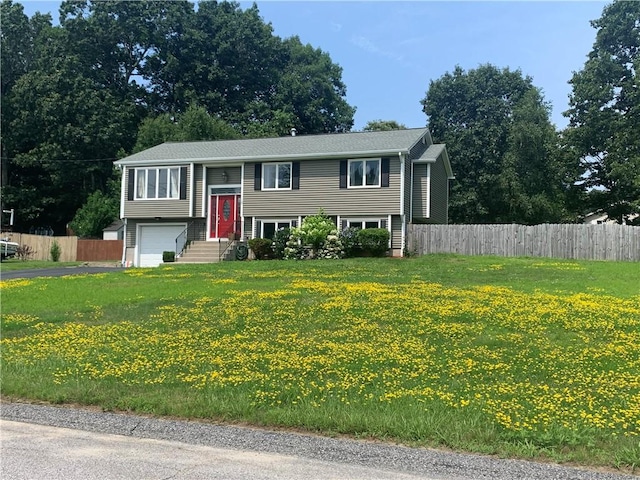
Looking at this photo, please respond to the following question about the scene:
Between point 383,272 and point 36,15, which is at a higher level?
point 36,15

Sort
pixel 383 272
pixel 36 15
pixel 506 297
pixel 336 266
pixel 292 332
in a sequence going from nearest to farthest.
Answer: pixel 292 332 → pixel 506 297 → pixel 383 272 → pixel 336 266 → pixel 36 15

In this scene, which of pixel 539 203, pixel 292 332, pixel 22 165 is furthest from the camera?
pixel 22 165

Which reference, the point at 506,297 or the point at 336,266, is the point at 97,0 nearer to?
the point at 336,266

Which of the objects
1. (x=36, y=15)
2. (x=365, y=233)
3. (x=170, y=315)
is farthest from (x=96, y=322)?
(x=36, y=15)

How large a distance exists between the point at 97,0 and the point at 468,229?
146 ft

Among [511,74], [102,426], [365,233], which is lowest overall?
[102,426]

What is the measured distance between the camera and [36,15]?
49531mm

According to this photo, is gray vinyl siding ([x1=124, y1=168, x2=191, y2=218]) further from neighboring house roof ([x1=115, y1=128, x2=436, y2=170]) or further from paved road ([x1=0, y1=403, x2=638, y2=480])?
paved road ([x1=0, y1=403, x2=638, y2=480])

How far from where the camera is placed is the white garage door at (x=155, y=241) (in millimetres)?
29031

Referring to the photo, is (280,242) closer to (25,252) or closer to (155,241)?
(155,241)

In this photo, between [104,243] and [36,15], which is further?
[36,15]

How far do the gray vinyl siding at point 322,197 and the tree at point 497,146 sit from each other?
20043 mm

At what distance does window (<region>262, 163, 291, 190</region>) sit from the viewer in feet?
88.8

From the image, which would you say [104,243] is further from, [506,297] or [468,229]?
[506,297]
